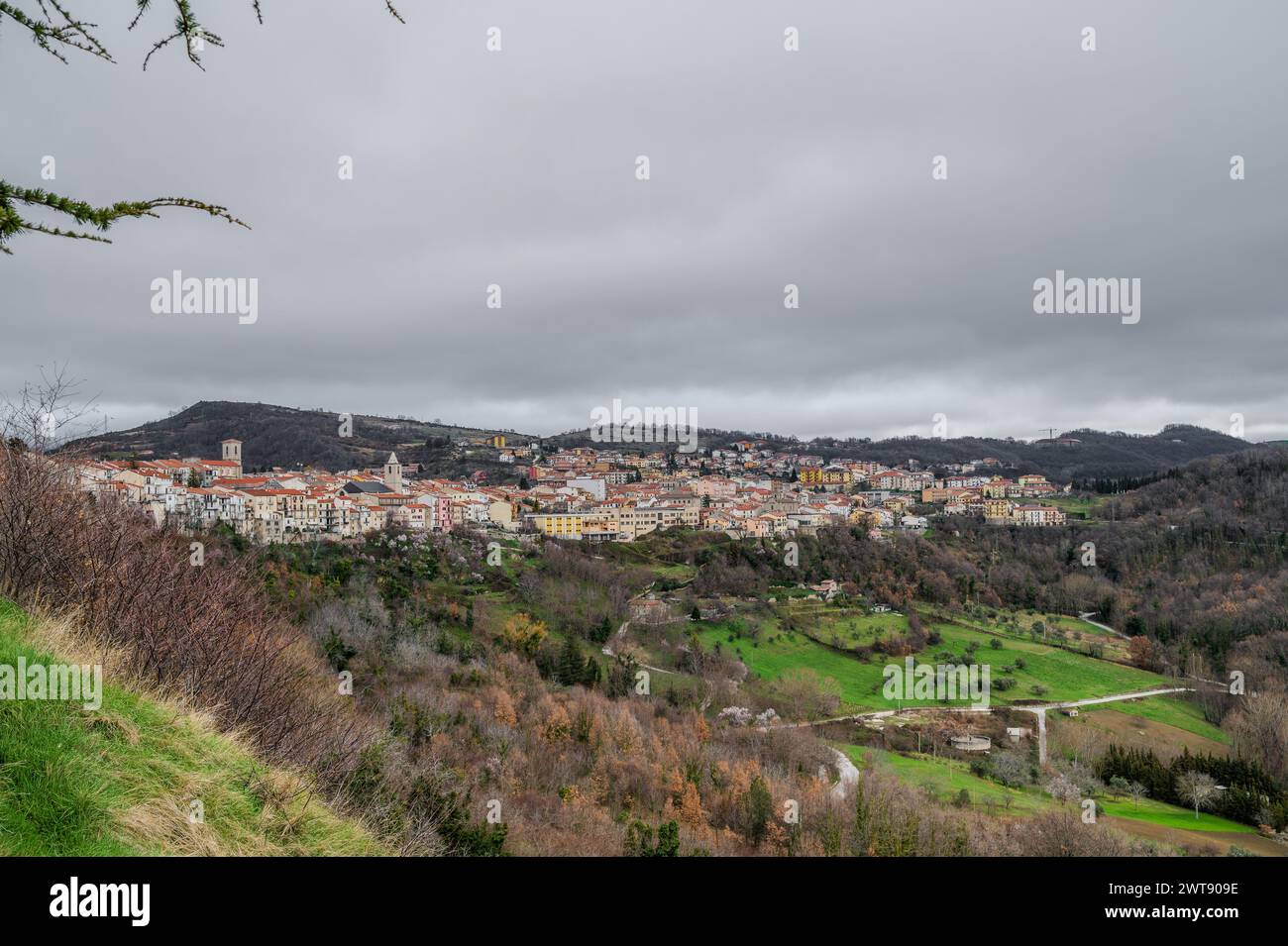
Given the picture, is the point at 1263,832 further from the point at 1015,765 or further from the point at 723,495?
the point at 723,495

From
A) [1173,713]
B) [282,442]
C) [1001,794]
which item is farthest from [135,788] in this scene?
[282,442]

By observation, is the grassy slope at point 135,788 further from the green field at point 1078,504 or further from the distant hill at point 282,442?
the green field at point 1078,504

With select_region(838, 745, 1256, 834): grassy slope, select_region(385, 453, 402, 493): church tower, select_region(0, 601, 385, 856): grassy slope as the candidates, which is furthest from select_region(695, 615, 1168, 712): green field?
select_region(0, 601, 385, 856): grassy slope

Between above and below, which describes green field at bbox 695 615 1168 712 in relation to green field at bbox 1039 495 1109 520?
below

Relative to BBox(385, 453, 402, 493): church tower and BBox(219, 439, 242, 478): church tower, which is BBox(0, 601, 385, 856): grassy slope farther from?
BBox(219, 439, 242, 478): church tower

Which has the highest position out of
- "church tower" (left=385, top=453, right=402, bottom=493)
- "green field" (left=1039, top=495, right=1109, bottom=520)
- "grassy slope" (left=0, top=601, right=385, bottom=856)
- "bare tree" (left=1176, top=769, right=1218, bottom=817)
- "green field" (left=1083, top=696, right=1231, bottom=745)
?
"church tower" (left=385, top=453, right=402, bottom=493)

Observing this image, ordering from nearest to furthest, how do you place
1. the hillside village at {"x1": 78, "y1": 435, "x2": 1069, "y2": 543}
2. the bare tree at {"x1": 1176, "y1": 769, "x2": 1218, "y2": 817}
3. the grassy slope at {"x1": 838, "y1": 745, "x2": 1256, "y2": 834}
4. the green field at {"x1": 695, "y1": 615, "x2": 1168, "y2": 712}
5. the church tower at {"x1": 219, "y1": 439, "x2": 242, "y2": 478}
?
the grassy slope at {"x1": 838, "y1": 745, "x2": 1256, "y2": 834} → the bare tree at {"x1": 1176, "y1": 769, "x2": 1218, "y2": 817} → the hillside village at {"x1": 78, "y1": 435, "x2": 1069, "y2": 543} → the green field at {"x1": 695, "y1": 615, "x2": 1168, "y2": 712} → the church tower at {"x1": 219, "y1": 439, "x2": 242, "y2": 478}

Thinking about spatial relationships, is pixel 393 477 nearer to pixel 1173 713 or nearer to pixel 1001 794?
pixel 1001 794
